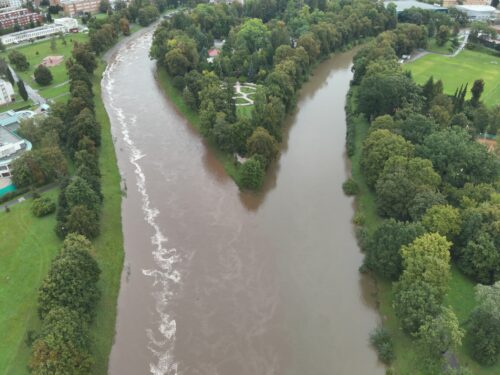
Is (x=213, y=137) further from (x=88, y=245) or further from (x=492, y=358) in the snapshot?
(x=492, y=358)

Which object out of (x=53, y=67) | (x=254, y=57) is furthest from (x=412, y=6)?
(x=53, y=67)

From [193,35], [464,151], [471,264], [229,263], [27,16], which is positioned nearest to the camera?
[471,264]

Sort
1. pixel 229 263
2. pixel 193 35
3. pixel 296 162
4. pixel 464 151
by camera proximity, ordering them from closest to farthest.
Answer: pixel 229 263, pixel 464 151, pixel 296 162, pixel 193 35

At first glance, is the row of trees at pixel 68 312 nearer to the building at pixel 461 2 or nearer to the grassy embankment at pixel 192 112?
the grassy embankment at pixel 192 112

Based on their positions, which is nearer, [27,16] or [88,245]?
[88,245]

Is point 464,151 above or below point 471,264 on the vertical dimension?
above

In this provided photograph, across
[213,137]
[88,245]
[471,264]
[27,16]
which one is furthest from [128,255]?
[27,16]
